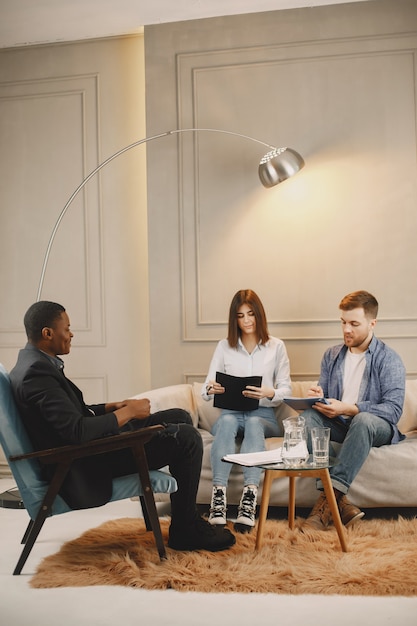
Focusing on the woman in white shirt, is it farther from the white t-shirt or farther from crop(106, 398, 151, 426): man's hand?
crop(106, 398, 151, 426): man's hand

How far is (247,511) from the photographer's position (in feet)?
10.7

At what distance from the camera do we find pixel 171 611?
2381 mm

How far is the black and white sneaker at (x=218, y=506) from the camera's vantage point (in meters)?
3.21

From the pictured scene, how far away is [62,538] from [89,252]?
7.51 ft

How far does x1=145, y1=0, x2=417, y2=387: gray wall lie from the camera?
4480mm

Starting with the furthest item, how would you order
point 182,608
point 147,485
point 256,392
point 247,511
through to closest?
point 256,392 < point 247,511 < point 147,485 < point 182,608

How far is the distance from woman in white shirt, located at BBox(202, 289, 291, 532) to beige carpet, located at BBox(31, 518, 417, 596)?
1.14 feet

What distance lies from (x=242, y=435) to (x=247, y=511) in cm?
63

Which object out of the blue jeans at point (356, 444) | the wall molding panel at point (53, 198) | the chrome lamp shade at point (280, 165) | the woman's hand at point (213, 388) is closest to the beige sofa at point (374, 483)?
the blue jeans at point (356, 444)

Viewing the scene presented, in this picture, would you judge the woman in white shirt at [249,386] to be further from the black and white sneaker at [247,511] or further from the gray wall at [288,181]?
the gray wall at [288,181]

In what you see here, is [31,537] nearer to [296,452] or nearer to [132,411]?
[132,411]

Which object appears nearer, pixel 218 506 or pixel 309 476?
pixel 309 476

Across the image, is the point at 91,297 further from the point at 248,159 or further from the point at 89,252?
the point at 248,159

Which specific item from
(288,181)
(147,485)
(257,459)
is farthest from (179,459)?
(288,181)
